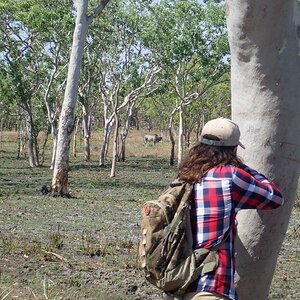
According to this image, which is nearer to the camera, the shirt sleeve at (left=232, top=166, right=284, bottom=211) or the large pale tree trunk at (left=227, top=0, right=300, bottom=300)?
the shirt sleeve at (left=232, top=166, right=284, bottom=211)

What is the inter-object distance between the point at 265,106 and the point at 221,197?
658 millimetres

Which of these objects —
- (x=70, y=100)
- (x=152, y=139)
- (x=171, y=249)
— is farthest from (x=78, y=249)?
(x=152, y=139)

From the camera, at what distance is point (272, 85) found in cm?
429

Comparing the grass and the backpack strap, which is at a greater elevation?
the backpack strap

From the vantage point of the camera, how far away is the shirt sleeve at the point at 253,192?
399 cm

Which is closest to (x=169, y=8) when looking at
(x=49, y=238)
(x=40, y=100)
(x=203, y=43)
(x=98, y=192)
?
(x=203, y=43)

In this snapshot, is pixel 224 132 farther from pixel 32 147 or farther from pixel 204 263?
pixel 32 147

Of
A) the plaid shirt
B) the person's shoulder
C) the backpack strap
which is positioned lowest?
the backpack strap

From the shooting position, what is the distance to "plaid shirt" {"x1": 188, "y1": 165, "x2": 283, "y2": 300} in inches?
156

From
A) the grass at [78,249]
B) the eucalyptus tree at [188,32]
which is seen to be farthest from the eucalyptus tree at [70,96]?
the eucalyptus tree at [188,32]

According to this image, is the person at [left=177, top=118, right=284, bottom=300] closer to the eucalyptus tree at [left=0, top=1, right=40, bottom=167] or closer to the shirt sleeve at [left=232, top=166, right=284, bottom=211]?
the shirt sleeve at [left=232, top=166, right=284, bottom=211]

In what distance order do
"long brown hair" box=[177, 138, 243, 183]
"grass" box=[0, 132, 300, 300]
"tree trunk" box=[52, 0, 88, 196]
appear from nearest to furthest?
1. "long brown hair" box=[177, 138, 243, 183]
2. "grass" box=[0, 132, 300, 300]
3. "tree trunk" box=[52, 0, 88, 196]

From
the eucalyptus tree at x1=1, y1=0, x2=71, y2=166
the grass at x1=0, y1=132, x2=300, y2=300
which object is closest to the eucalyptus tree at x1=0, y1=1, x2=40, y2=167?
the eucalyptus tree at x1=1, y1=0, x2=71, y2=166

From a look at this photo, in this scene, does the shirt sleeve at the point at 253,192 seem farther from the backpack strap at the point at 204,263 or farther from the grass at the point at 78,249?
the grass at the point at 78,249
